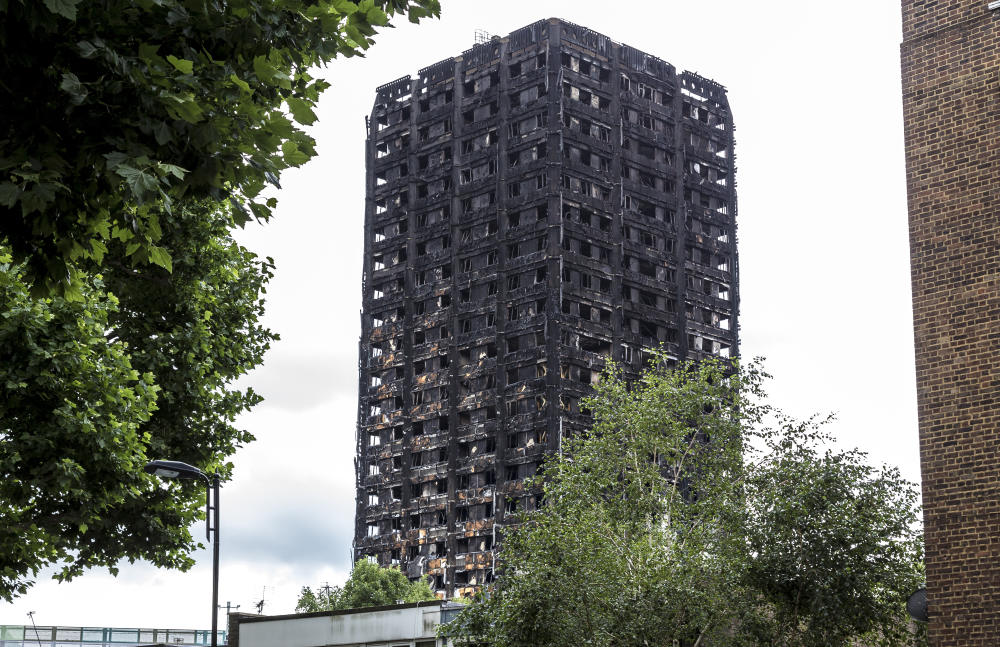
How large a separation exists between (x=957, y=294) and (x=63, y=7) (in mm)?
17598

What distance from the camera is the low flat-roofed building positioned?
44.2 metres

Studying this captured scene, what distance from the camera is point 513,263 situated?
119 metres

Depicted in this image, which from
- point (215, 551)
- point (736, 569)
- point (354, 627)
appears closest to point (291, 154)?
point (215, 551)

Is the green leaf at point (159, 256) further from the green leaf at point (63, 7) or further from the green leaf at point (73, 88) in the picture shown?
the green leaf at point (63, 7)

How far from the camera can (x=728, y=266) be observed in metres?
128

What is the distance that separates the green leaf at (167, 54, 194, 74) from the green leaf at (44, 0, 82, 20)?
78 centimetres

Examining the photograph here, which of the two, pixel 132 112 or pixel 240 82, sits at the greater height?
pixel 240 82

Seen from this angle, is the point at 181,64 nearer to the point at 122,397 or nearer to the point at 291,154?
the point at 291,154

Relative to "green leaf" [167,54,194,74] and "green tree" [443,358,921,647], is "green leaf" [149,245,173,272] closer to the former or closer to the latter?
"green leaf" [167,54,194,74]

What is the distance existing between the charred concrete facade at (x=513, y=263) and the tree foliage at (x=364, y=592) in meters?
12.2

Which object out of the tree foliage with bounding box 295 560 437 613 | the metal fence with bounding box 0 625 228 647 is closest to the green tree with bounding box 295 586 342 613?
the tree foliage with bounding box 295 560 437 613

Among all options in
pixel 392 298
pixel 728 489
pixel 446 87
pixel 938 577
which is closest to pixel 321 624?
pixel 728 489

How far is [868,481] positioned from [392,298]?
9661 cm

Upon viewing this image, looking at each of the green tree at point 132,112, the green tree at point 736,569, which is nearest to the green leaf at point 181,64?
the green tree at point 132,112
